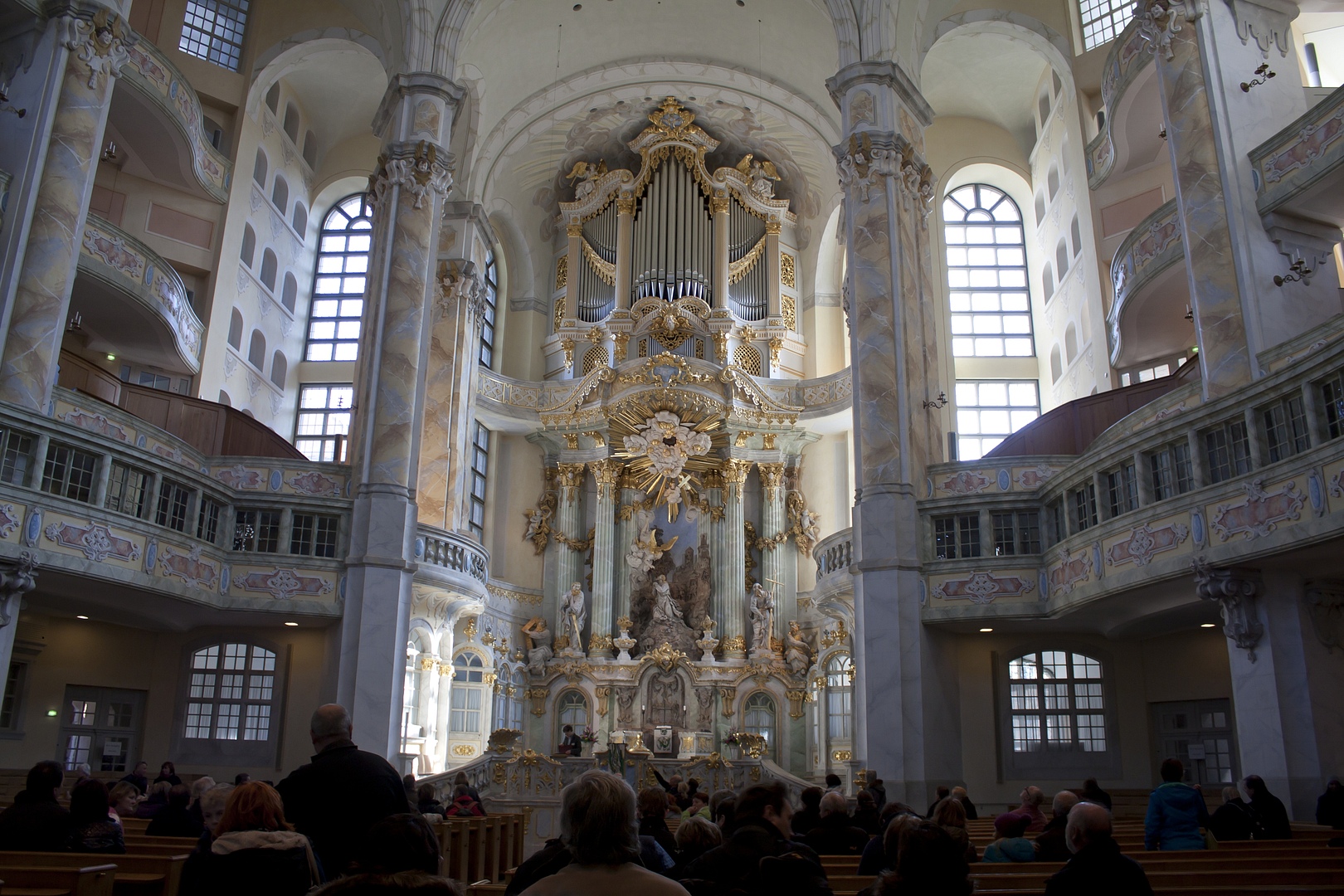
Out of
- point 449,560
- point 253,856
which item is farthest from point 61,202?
point 253,856

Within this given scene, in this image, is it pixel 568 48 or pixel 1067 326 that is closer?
pixel 1067 326

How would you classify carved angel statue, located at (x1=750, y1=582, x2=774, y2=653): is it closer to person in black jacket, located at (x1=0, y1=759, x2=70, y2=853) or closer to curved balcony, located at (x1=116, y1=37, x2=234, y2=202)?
curved balcony, located at (x1=116, y1=37, x2=234, y2=202)

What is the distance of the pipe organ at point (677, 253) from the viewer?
1282 inches

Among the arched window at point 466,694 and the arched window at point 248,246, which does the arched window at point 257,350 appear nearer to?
the arched window at point 248,246

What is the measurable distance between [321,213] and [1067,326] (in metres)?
20.7

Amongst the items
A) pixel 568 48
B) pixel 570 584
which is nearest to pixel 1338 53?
pixel 568 48

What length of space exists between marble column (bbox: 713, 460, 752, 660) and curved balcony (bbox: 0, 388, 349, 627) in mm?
12627

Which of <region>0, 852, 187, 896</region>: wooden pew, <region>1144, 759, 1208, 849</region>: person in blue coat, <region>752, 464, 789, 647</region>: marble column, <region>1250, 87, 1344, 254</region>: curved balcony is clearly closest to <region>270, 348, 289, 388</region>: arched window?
<region>752, 464, 789, 647</region>: marble column

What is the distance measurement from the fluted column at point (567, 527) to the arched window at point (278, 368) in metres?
8.04

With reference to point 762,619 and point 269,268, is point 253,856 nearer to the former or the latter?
point 762,619

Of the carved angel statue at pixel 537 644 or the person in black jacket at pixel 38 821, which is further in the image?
the carved angel statue at pixel 537 644

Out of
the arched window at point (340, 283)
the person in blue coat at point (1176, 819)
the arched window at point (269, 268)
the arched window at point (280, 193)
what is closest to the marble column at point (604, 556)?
the arched window at point (340, 283)

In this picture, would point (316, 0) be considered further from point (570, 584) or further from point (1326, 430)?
point (1326, 430)

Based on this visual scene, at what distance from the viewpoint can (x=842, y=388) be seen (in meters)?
30.8
